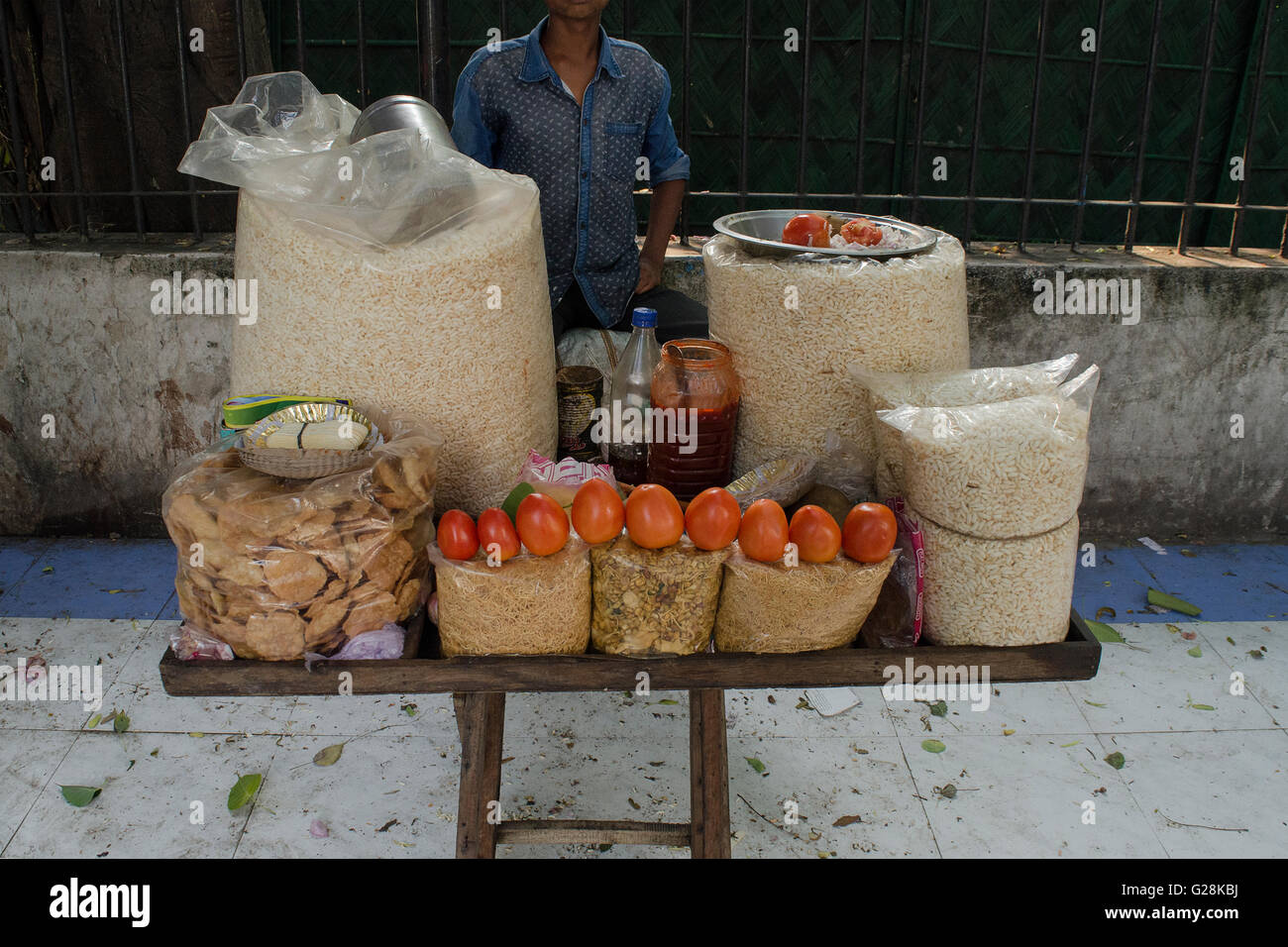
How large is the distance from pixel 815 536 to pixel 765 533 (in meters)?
0.07

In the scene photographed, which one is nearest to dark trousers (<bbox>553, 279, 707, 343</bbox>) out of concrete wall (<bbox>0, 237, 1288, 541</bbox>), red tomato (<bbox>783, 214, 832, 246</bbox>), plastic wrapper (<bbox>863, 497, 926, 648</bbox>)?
red tomato (<bbox>783, 214, 832, 246</bbox>)

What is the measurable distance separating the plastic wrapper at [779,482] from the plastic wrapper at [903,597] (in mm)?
162

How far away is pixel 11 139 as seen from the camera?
3.14 m

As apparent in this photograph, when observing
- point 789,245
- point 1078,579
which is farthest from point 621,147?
point 1078,579

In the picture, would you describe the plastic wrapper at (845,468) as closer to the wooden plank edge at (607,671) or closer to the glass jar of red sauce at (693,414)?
the glass jar of red sauce at (693,414)

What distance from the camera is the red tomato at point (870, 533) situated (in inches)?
52.9

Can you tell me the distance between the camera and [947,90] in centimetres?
516

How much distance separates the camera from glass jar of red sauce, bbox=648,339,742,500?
1.63 metres

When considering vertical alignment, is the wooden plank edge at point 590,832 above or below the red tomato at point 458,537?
below

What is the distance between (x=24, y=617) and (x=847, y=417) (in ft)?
8.40

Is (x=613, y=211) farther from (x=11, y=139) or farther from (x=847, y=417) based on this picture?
(x=11, y=139)

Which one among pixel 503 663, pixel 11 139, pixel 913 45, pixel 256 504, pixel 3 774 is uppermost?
pixel 913 45

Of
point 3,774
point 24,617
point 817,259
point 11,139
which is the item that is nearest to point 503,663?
point 817,259

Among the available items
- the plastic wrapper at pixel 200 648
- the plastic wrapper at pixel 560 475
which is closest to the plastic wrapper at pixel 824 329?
the plastic wrapper at pixel 560 475
